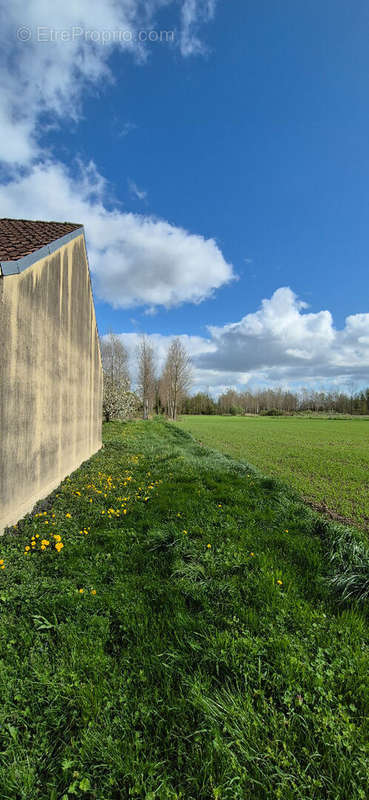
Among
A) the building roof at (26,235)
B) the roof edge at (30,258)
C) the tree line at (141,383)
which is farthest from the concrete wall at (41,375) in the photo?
the tree line at (141,383)

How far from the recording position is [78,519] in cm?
476

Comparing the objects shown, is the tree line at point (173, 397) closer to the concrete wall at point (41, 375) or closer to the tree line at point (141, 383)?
the tree line at point (141, 383)

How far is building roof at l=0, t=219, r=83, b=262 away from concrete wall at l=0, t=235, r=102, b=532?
0.91 ft

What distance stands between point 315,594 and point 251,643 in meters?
1.07

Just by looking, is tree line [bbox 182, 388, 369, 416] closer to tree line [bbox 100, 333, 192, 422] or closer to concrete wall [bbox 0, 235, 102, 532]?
tree line [bbox 100, 333, 192, 422]

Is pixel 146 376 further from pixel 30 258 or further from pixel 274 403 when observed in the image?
pixel 274 403

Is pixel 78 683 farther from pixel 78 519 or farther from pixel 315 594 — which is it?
pixel 78 519

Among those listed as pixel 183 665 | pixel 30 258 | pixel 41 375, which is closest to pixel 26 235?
pixel 30 258

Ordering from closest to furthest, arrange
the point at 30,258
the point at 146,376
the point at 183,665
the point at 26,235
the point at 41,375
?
the point at 183,665, the point at 30,258, the point at 41,375, the point at 26,235, the point at 146,376

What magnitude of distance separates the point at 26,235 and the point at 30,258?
5.65ft

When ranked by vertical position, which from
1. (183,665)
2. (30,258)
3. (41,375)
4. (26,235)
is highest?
(26,235)

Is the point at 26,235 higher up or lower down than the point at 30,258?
higher up

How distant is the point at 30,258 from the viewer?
15.2 ft

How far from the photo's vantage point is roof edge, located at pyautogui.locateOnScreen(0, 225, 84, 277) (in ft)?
13.2
